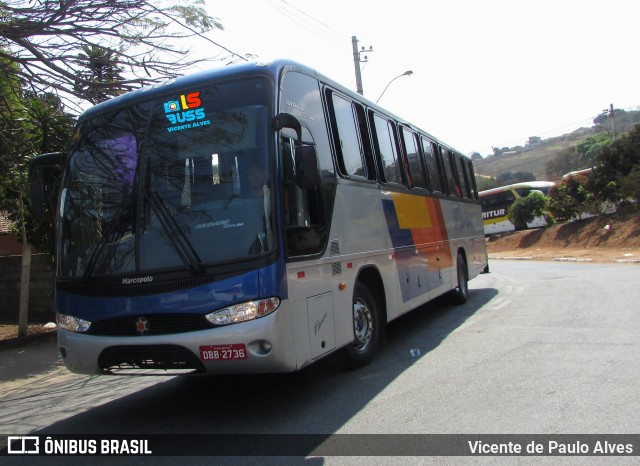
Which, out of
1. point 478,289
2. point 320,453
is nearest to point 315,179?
point 320,453

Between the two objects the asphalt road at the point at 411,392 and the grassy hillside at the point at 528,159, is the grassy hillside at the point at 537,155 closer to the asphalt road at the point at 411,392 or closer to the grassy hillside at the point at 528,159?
the grassy hillside at the point at 528,159

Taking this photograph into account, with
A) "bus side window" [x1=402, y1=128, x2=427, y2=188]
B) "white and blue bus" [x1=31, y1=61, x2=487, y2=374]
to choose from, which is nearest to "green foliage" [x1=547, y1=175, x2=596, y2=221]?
"bus side window" [x1=402, y1=128, x2=427, y2=188]

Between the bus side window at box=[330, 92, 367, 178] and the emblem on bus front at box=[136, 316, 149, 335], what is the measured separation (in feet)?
8.86

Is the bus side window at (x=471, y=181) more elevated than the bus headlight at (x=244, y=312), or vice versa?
the bus side window at (x=471, y=181)

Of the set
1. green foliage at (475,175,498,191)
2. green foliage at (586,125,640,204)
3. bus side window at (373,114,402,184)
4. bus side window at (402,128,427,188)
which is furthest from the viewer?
green foliage at (475,175,498,191)

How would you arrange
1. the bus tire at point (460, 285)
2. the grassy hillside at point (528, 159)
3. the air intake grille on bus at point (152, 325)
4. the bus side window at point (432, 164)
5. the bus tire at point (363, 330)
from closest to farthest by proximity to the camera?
1. the air intake grille on bus at point (152, 325)
2. the bus tire at point (363, 330)
3. the bus side window at point (432, 164)
4. the bus tire at point (460, 285)
5. the grassy hillside at point (528, 159)

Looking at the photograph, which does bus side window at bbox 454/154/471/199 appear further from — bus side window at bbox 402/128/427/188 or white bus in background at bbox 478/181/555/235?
white bus in background at bbox 478/181/555/235

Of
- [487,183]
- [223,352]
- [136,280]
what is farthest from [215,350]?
[487,183]

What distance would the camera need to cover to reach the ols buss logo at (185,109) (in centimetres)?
514

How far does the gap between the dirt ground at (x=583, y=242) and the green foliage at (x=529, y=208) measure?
3.90 feet

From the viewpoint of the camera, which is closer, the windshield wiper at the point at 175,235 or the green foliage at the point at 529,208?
the windshield wiper at the point at 175,235

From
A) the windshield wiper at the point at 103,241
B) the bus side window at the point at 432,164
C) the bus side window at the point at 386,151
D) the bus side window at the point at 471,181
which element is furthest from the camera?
the bus side window at the point at 471,181

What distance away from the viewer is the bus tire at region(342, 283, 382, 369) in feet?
20.5

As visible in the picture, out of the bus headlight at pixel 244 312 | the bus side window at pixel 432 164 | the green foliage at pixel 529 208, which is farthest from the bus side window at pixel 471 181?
the green foliage at pixel 529 208
